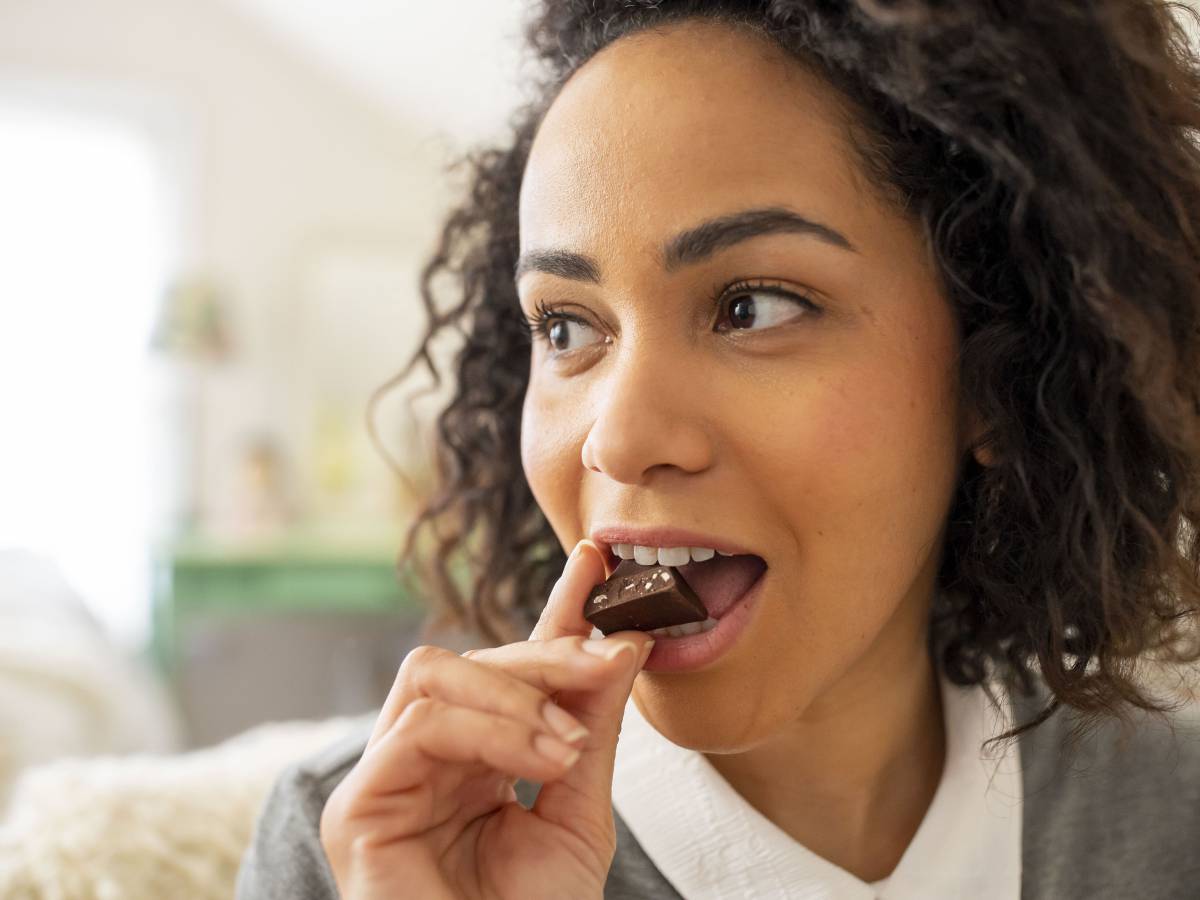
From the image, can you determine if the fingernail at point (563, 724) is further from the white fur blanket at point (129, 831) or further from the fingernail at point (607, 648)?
the white fur blanket at point (129, 831)

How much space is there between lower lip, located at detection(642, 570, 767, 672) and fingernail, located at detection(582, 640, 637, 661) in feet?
0.26

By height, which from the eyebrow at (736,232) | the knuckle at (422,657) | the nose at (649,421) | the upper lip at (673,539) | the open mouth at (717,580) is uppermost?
the eyebrow at (736,232)

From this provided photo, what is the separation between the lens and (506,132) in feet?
5.07

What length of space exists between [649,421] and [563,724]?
23 centimetres

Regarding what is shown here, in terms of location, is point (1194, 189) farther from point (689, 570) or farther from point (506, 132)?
point (506, 132)

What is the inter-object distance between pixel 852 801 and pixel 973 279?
492 millimetres

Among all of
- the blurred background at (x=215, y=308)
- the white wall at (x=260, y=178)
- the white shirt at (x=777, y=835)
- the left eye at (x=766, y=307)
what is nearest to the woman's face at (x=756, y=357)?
the left eye at (x=766, y=307)

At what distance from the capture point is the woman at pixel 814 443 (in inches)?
35.0

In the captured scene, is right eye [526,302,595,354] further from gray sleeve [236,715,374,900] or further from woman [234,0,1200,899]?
gray sleeve [236,715,374,900]

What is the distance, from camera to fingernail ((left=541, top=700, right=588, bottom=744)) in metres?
0.83

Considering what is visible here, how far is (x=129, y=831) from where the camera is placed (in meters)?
1.19

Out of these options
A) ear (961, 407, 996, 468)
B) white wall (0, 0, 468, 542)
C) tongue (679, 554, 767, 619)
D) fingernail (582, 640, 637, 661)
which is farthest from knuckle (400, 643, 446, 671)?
white wall (0, 0, 468, 542)

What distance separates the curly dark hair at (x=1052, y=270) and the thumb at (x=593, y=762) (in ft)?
1.22

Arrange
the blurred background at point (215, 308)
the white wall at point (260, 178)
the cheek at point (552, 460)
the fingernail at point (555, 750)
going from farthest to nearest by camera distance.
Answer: the white wall at point (260, 178) → the blurred background at point (215, 308) → the cheek at point (552, 460) → the fingernail at point (555, 750)
